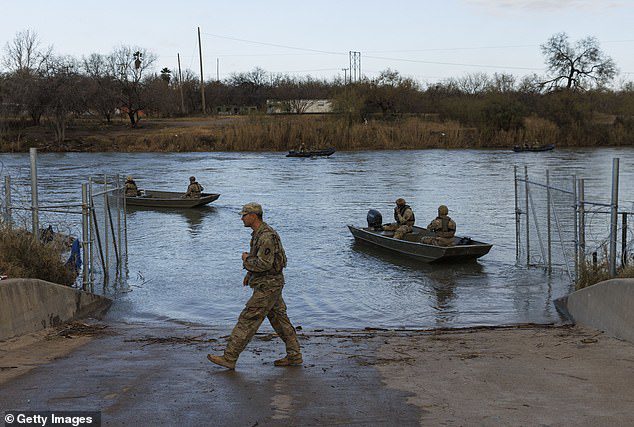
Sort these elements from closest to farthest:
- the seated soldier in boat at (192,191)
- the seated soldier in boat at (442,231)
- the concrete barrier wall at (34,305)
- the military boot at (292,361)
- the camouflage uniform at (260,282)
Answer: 1. the camouflage uniform at (260,282)
2. the military boot at (292,361)
3. the concrete barrier wall at (34,305)
4. the seated soldier in boat at (442,231)
5. the seated soldier in boat at (192,191)

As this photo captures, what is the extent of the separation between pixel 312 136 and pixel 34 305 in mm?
65187

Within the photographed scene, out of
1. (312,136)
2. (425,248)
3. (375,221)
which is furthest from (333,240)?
(312,136)

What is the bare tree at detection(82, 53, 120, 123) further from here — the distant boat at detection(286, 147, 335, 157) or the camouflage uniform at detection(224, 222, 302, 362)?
the camouflage uniform at detection(224, 222, 302, 362)

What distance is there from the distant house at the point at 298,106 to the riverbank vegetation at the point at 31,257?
9029 cm

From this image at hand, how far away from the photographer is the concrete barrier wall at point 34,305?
9.45 m

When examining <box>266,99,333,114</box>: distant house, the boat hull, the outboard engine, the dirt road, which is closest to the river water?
the boat hull

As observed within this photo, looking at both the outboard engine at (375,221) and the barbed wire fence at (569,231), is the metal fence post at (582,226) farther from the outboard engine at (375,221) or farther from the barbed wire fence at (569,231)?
the outboard engine at (375,221)

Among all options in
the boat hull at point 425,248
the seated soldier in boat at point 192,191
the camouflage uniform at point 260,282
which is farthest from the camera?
the seated soldier in boat at point 192,191

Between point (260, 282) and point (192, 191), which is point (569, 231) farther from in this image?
point (192, 191)

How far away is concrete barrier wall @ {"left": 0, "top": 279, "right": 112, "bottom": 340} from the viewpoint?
9445mm

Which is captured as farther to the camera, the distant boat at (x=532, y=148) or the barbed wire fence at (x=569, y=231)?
the distant boat at (x=532, y=148)

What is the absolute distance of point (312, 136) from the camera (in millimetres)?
74812

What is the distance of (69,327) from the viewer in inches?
435

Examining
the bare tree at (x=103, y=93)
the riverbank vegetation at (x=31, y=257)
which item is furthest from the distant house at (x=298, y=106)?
the riverbank vegetation at (x=31, y=257)
